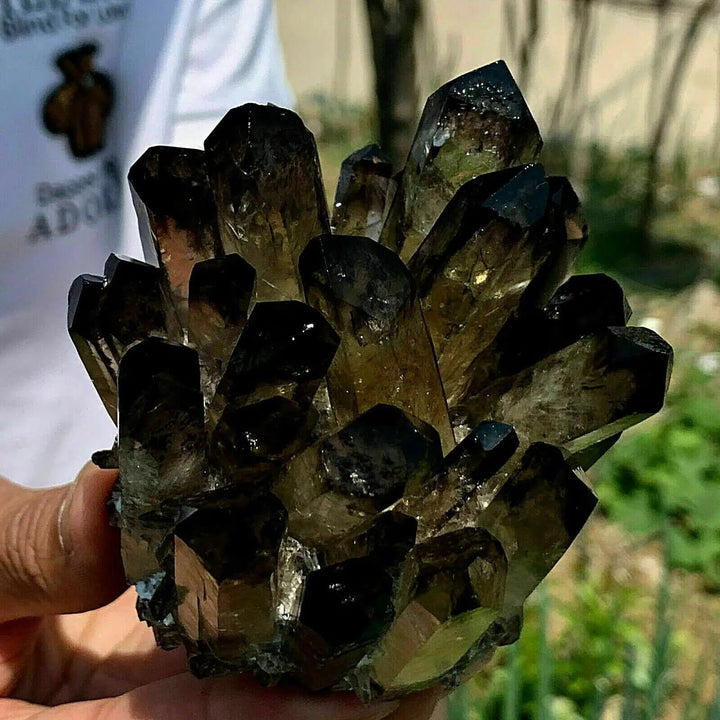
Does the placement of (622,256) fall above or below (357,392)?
below

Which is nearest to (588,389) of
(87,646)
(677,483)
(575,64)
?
(87,646)

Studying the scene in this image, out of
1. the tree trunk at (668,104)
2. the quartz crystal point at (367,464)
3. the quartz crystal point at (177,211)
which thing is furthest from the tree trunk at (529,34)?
the quartz crystal point at (367,464)

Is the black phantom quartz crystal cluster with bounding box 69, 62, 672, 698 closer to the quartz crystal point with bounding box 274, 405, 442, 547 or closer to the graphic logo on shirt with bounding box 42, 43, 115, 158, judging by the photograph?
the quartz crystal point with bounding box 274, 405, 442, 547

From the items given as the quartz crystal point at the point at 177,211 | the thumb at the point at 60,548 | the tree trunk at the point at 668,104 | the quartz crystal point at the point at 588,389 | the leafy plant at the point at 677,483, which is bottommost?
the leafy plant at the point at 677,483

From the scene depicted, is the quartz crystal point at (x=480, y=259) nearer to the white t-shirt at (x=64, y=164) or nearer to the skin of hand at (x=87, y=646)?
the skin of hand at (x=87, y=646)

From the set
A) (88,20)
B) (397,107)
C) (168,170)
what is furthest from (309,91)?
(168,170)

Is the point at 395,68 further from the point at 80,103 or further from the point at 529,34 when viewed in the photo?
the point at 80,103

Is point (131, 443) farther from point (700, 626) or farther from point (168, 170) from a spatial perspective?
point (700, 626)
